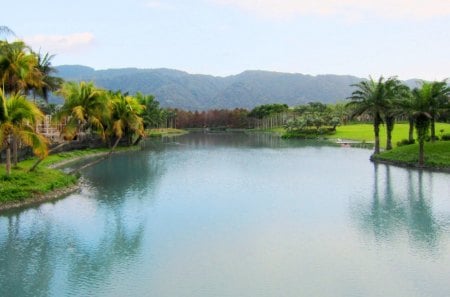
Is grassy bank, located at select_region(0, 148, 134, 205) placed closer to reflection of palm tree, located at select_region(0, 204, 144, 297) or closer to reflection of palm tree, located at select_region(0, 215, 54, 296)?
reflection of palm tree, located at select_region(0, 204, 144, 297)

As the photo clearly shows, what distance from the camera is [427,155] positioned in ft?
184

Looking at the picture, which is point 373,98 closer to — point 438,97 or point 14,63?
point 438,97

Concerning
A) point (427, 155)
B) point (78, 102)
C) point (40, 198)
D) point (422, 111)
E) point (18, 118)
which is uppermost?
point (78, 102)

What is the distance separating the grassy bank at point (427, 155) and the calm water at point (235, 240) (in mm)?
5685

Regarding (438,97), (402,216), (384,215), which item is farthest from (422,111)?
(384,215)

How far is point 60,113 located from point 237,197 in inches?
703

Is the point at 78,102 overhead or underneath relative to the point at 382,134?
overhead

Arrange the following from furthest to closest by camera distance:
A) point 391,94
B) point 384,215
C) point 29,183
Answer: point 391,94
point 29,183
point 384,215

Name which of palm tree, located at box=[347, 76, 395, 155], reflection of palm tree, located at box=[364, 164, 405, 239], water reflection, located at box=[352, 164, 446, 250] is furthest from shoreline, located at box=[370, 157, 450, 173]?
reflection of palm tree, located at box=[364, 164, 405, 239]

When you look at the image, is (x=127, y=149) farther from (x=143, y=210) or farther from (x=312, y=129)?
(x=312, y=129)

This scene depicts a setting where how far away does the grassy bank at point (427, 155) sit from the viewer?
5294cm

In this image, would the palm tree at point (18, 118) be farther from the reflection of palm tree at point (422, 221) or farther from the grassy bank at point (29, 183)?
the reflection of palm tree at point (422, 221)

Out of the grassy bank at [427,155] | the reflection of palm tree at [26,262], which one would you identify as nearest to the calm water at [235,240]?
the reflection of palm tree at [26,262]

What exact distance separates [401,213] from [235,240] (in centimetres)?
1360
